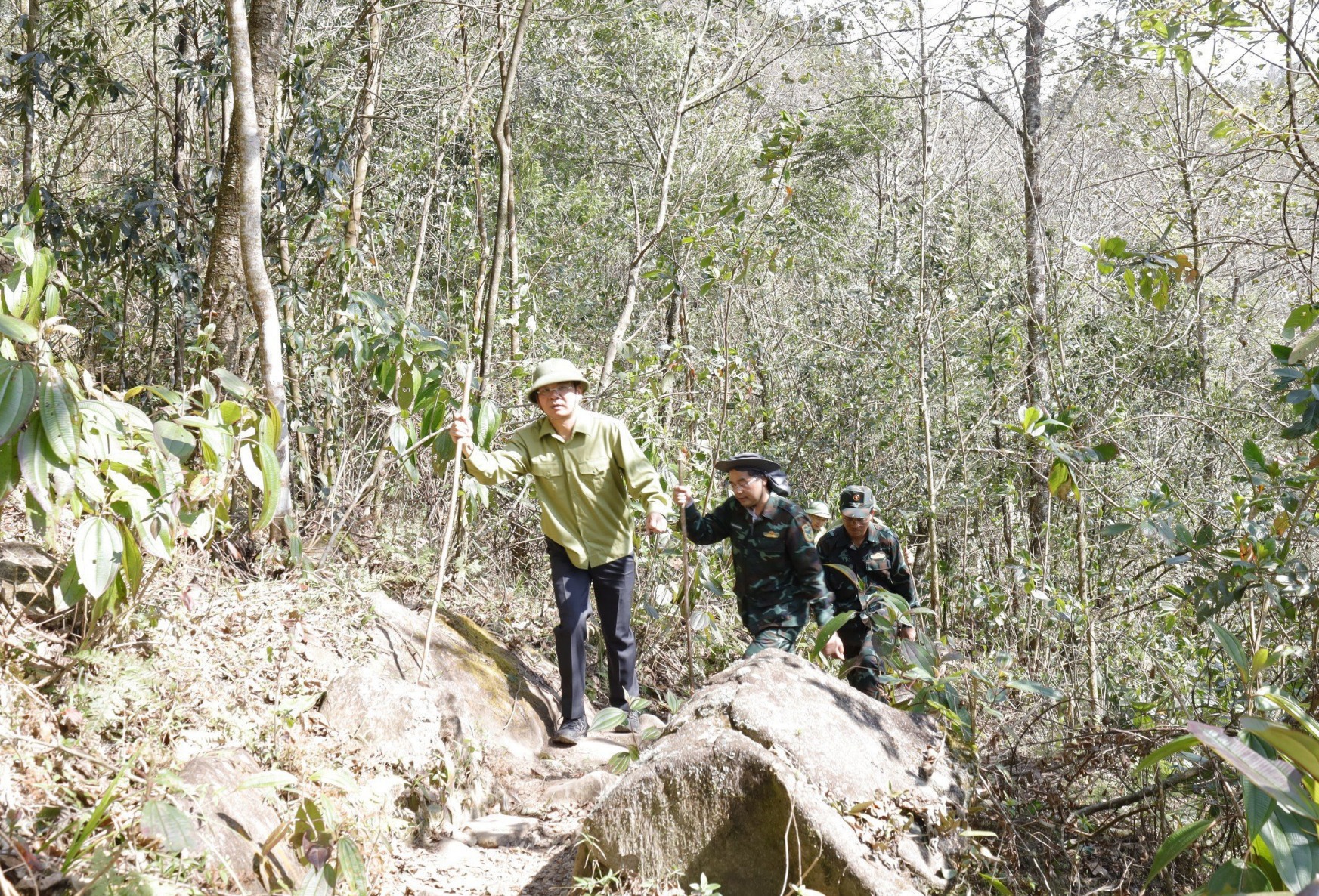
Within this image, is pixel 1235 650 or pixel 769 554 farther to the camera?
pixel 769 554

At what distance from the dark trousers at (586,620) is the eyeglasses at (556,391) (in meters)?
0.76

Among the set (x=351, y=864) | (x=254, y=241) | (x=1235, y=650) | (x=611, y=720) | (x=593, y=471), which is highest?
(x=254, y=241)

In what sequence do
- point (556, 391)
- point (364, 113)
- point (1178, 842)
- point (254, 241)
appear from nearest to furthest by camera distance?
point (1178, 842), point (254, 241), point (556, 391), point (364, 113)

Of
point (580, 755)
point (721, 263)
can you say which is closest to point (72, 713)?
point (580, 755)

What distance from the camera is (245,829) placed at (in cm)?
299

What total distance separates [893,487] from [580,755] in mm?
5133

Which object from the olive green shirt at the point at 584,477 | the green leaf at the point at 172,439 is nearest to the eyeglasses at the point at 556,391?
the olive green shirt at the point at 584,477

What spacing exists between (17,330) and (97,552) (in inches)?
28.1

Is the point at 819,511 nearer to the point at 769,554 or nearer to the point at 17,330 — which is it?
the point at 769,554

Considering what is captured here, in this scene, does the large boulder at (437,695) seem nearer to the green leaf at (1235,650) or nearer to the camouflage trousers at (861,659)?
the camouflage trousers at (861,659)

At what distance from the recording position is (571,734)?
4.94 metres

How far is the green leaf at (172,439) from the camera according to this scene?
9.09 ft

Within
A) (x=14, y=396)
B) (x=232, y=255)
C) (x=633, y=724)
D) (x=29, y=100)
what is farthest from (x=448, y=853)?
(x=29, y=100)

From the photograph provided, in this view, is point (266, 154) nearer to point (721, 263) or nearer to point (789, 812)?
point (721, 263)
